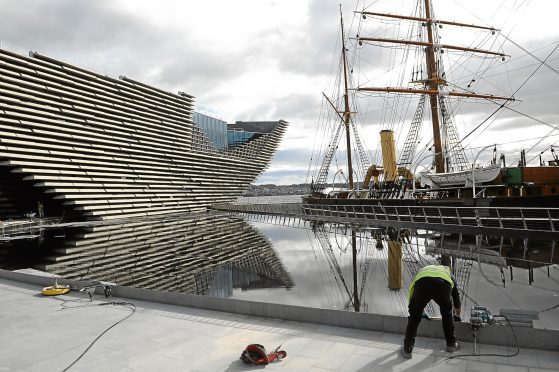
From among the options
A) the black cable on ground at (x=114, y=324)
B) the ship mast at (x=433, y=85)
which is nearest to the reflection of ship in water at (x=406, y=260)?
the black cable on ground at (x=114, y=324)

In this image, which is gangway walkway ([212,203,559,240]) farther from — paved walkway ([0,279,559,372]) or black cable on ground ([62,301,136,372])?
black cable on ground ([62,301,136,372])

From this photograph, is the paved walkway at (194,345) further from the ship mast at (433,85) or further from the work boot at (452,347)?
the ship mast at (433,85)

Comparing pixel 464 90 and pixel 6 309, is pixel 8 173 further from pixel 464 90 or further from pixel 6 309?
pixel 464 90

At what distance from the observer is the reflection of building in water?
527 inches

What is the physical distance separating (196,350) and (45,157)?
1486 inches

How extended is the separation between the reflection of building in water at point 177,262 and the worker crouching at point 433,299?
712 centimetres

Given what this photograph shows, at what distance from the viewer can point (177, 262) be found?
17.2 metres

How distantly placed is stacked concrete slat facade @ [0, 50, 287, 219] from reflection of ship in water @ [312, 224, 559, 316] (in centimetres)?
3049

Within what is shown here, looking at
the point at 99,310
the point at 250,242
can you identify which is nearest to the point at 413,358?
the point at 99,310

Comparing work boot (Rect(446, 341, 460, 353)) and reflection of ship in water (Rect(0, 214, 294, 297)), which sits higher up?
work boot (Rect(446, 341, 460, 353))

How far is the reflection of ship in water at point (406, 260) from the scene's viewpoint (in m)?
10.4

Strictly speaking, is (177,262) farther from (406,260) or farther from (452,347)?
(452,347)

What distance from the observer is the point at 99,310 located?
854cm

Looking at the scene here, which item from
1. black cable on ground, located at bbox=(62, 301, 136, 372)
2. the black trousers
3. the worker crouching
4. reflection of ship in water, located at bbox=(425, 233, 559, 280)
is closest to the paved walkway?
black cable on ground, located at bbox=(62, 301, 136, 372)
